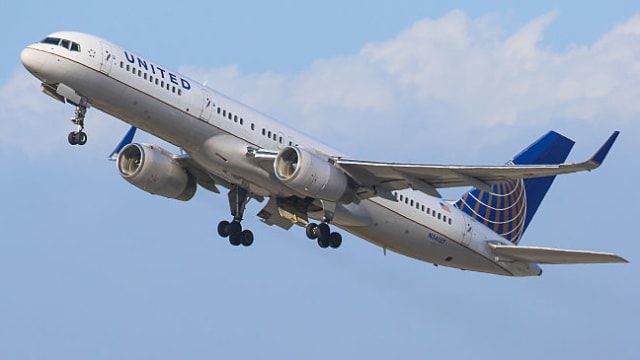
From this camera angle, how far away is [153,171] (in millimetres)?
52656

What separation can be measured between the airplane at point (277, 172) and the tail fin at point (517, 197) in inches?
4.1

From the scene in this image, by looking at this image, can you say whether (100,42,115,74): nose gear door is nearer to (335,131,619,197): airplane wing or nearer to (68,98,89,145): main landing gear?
(68,98,89,145): main landing gear

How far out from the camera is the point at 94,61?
46.4m

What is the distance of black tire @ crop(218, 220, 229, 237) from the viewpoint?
178 feet

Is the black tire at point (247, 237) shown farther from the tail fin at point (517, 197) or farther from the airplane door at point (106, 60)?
the airplane door at point (106, 60)

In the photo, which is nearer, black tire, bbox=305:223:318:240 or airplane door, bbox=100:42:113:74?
airplane door, bbox=100:42:113:74

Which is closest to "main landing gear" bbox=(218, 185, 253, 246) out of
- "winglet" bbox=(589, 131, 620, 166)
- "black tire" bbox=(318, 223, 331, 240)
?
"black tire" bbox=(318, 223, 331, 240)

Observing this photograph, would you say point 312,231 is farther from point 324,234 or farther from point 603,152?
point 603,152

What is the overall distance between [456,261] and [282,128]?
385 inches

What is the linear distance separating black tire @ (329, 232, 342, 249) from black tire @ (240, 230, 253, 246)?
4.28 meters

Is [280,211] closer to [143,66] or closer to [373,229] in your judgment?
[373,229]

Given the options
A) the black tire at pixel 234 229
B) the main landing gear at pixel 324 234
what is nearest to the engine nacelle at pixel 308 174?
the main landing gear at pixel 324 234

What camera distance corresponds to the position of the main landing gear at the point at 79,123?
1855 inches

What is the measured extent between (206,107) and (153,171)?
18.5 ft
